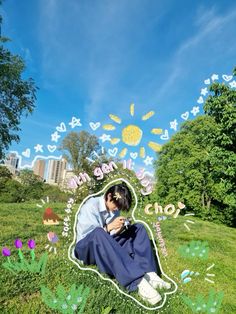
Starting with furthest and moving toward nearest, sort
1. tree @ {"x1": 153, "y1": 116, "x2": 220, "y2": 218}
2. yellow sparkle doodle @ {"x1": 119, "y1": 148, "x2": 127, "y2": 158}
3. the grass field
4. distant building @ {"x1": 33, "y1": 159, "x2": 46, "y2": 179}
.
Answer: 1. tree @ {"x1": 153, "y1": 116, "x2": 220, "y2": 218}
2. distant building @ {"x1": 33, "y1": 159, "x2": 46, "y2": 179}
3. yellow sparkle doodle @ {"x1": 119, "y1": 148, "x2": 127, "y2": 158}
4. the grass field

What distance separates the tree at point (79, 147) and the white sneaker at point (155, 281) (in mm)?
1538

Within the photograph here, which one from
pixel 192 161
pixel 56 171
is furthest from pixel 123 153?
pixel 192 161

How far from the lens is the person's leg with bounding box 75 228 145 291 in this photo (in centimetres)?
390

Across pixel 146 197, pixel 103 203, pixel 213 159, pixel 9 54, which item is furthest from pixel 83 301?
pixel 9 54

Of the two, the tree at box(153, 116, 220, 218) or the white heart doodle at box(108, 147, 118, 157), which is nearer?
the white heart doodle at box(108, 147, 118, 157)

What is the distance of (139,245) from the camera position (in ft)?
14.0

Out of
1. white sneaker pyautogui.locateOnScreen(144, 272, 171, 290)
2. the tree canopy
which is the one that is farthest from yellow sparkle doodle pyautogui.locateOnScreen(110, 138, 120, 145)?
the tree canopy

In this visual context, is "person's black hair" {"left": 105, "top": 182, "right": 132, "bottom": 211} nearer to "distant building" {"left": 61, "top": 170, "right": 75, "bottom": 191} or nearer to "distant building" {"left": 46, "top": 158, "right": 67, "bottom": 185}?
"distant building" {"left": 61, "top": 170, "right": 75, "bottom": 191}

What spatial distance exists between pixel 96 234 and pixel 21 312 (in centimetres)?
115

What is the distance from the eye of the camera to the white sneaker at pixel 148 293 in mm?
3848

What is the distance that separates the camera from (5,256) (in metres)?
4.67

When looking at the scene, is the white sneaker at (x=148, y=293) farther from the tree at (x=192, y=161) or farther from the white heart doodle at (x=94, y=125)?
the tree at (x=192, y=161)

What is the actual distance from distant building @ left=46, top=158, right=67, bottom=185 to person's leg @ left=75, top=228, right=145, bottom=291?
0.91 m

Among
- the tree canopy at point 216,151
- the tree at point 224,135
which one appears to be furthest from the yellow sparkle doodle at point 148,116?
the tree at point 224,135
